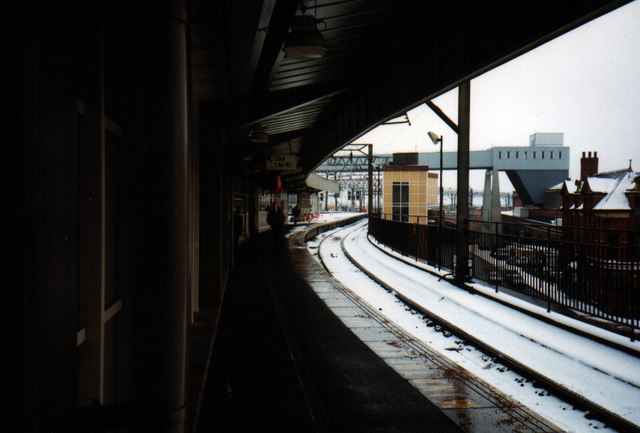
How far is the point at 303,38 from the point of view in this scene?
219 inches

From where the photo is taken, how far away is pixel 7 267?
1.02 meters

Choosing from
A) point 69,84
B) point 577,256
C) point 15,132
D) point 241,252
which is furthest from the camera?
point 241,252

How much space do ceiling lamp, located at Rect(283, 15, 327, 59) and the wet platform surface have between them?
3.95 metres

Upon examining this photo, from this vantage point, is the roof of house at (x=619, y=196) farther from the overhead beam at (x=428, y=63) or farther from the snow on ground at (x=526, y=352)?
the overhead beam at (x=428, y=63)

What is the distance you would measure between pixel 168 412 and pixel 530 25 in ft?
16.4

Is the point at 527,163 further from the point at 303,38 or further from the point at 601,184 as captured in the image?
the point at 303,38

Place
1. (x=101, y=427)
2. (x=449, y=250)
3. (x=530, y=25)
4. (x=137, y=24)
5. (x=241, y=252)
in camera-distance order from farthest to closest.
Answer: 1. (x=241, y=252)
2. (x=449, y=250)
3. (x=530, y=25)
4. (x=137, y=24)
5. (x=101, y=427)

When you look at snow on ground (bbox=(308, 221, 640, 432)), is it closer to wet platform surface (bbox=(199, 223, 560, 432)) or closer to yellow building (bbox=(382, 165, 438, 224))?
wet platform surface (bbox=(199, 223, 560, 432))

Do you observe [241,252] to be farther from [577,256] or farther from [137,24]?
[137,24]

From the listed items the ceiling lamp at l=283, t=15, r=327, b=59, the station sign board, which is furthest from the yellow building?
the ceiling lamp at l=283, t=15, r=327, b=59

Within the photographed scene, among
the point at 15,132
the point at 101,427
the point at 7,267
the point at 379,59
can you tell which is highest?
the point at 379,59

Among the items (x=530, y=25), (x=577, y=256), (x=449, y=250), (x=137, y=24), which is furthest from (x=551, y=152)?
(x=137, y=24)

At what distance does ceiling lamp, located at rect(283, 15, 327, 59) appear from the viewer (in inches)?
219

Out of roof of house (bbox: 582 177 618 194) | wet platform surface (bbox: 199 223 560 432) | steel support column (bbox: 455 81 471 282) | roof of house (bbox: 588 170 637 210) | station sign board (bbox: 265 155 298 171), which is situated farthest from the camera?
roof of house (bbox: 582 177 618 194)
